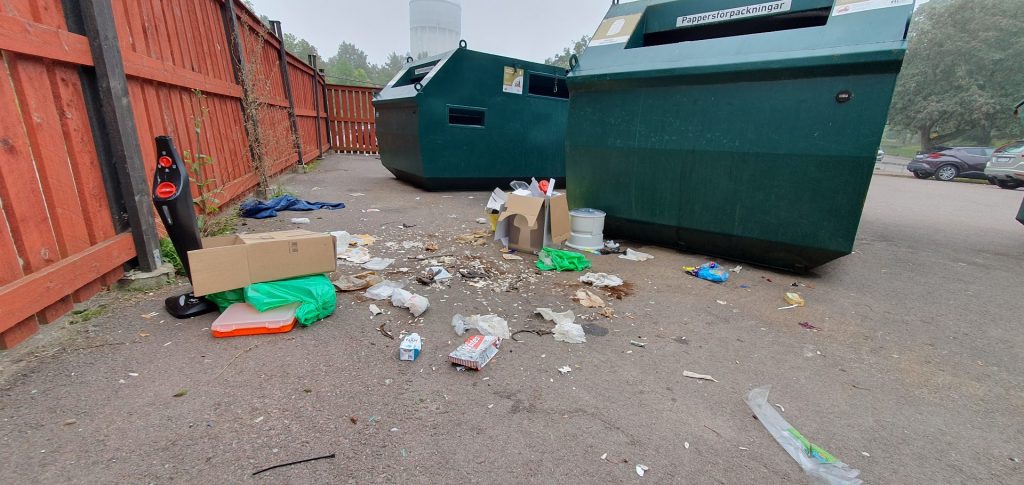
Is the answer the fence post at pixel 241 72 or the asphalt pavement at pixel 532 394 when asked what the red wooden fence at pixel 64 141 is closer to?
the asphalt pavement at pixel 532 394

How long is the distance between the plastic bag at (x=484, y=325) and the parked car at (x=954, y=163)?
18121mm

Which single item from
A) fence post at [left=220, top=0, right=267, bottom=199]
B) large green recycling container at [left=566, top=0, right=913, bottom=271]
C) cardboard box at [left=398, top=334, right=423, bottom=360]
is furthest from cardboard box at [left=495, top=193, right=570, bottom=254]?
fence post at [left=220, top=0, right=267, bottom=199]

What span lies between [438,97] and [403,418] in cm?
477

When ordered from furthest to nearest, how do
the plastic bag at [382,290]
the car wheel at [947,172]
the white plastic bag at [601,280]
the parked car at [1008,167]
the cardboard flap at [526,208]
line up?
the car wheel at [947,172] < the parked car at [1008,167] < the cardboard flap at [526,208] < the white plastic bag at [601,280] < the plastic bag at [382,290]

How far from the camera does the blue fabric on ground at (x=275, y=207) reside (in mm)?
4027

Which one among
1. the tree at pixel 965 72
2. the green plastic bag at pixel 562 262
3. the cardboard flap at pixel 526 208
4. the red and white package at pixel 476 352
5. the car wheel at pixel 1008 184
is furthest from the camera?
the tree at pixel 965 72

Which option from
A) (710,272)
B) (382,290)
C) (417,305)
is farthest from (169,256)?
A: (710,272)

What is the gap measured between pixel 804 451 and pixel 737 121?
224cm

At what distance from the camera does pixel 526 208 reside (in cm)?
321

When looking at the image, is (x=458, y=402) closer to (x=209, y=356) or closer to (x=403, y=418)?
(x=403, y=418)

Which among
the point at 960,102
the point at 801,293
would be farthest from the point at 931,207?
the point at 960,102

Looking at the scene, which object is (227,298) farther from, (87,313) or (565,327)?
(565,327)

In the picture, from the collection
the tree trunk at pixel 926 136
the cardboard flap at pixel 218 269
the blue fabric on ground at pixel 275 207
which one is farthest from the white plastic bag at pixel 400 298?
the tree trunk at pixel 926 136

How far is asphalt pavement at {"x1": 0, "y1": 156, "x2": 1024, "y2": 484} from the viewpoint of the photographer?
4.00 feet
